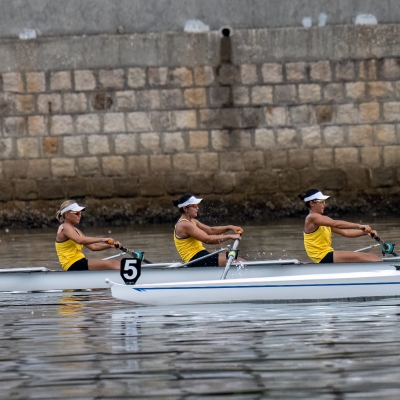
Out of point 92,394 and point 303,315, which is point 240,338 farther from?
point 92,394

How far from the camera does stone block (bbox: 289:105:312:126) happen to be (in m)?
20.5

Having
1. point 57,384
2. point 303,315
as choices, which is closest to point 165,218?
point 303,315

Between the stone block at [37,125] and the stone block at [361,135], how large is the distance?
5.17 meters

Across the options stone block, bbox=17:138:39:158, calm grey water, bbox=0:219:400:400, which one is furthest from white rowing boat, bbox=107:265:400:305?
stone block, bbox=17:138:39:158

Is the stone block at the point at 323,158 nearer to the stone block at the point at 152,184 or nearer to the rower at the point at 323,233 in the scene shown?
the stone block at the point at 152,184

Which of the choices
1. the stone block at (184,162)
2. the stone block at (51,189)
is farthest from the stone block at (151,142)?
the stone block at (51,189)

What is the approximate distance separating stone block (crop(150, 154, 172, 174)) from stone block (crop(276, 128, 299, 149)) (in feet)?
6.16

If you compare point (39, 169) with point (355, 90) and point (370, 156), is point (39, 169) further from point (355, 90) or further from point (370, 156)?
point (370, 156)

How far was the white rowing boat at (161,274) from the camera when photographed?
12.2 meters

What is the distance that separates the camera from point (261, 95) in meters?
20.5

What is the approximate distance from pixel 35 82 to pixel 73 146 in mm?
1252

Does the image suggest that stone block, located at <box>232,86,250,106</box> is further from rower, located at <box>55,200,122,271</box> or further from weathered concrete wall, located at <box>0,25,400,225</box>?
A: rower, located at <box>55,200,122,271</box>

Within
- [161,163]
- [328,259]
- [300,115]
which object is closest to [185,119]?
[161,163]

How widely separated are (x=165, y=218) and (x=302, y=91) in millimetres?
3167
